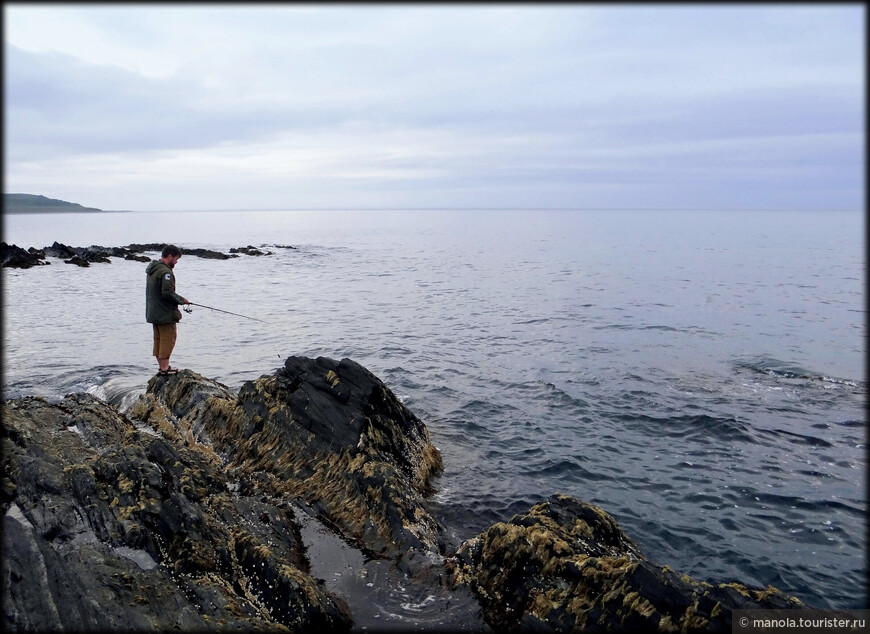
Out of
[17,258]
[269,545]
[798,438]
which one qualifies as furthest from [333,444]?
[17,258]

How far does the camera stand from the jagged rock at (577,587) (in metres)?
5.53

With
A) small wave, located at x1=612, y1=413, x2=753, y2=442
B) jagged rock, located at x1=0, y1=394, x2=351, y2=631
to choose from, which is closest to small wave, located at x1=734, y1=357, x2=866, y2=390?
small wave, located at x1=612, y1=413, x2=753, y2=442

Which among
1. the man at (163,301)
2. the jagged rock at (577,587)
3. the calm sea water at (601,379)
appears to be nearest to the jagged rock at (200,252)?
the calm sea water at (601,379)

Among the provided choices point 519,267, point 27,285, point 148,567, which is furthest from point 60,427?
point 519,267

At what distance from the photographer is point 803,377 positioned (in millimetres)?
16500

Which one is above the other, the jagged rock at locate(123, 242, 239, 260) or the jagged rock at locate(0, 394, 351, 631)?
the jagged rock at locate(123, 242, 239, 260)

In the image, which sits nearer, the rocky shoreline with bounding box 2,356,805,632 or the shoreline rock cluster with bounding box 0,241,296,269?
the rocky shoreline with bounding box 2,356,805,632

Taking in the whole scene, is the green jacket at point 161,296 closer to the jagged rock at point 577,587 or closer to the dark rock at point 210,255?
the jagged rock at point 577,587

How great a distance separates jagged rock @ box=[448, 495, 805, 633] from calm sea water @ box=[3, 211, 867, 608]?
1791mm

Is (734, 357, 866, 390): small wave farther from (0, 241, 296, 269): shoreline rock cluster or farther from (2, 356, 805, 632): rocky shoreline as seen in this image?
(0, 241, 296, 269): shoreline rock cluster

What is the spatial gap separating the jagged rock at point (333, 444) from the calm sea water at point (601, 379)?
105cm

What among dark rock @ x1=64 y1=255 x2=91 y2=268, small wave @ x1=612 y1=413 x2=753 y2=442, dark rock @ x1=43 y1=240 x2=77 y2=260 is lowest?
small wave @ x1=612 y1=413 x2=753 y2=442

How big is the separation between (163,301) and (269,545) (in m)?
8.26

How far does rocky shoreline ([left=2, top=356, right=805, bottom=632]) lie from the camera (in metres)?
5.24
